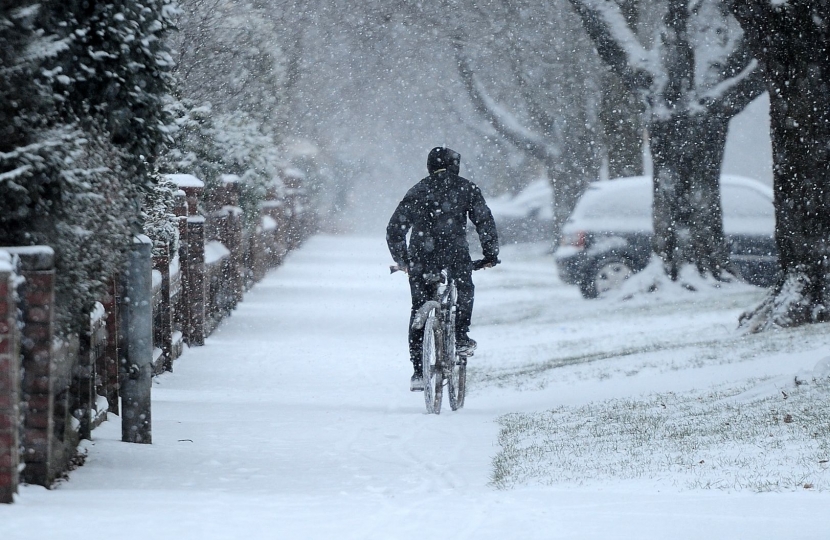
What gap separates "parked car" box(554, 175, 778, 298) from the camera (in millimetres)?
19797

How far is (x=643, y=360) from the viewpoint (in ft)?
37.3

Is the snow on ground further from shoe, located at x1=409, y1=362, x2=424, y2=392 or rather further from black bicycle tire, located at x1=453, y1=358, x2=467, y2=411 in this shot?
shoe, located at x1=409, y1=362, x2=424, y2=392

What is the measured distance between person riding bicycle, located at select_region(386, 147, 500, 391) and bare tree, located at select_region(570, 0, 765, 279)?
10.9 m

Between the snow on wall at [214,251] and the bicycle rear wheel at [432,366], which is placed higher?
the snow on wall at [214,251]

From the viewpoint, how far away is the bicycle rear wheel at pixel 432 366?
8.38 metres

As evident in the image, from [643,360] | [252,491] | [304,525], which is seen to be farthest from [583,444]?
[643,360]

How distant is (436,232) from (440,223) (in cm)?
8

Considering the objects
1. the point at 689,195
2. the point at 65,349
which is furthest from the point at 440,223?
the point at 689,195

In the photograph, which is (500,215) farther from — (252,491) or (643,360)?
(252,491)

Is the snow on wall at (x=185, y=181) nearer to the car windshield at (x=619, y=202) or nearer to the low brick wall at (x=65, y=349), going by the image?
the low brick wall at (x=65, y=349)

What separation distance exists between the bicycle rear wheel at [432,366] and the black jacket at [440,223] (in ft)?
1.62

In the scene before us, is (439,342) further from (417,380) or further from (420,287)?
(420,287)

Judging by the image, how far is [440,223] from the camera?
8781mm

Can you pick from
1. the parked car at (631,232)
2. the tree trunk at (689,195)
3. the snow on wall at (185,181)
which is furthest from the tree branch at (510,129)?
the snow on wall at (185,181)
